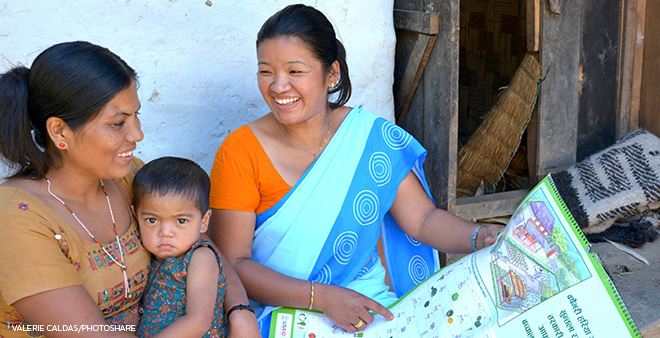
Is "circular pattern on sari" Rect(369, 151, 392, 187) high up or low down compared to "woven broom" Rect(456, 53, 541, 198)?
up

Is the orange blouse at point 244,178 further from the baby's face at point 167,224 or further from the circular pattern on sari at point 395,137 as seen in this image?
the circular pattern on sari at point 395,137

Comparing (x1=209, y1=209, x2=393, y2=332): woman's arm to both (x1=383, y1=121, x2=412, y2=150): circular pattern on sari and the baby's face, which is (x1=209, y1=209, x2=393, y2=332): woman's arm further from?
(x1=383, y1=121, x2=412, y2=150): circular pattern on sari

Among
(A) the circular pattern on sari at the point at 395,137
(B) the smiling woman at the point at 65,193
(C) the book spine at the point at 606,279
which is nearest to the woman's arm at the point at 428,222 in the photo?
(A) the circular pattern on sari at the point at 395,137

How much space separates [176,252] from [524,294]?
100 centimetres

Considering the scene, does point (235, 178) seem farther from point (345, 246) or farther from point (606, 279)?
point (606, 279)

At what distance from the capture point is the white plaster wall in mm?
2213

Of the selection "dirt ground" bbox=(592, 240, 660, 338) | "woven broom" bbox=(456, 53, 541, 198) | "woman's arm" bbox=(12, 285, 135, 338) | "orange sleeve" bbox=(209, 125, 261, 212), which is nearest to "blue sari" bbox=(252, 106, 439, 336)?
"orange sleeve" bbox=(209, 125, 261, 212)

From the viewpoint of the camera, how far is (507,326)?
161 centimetres

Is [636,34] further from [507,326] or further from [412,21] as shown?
[507,326]

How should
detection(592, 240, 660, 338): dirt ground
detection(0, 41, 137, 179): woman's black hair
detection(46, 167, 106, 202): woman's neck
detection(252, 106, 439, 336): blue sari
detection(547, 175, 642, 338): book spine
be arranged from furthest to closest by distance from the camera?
detection(592, 240, 660, 338): dirt ground
detection(252, 106, 439, 336): blue sari
detection(46, 167, 106, 202): woman's neck
detection(0, 41, 137, 179): woman's black hair
detection(547, 175, 642, 338): book spine

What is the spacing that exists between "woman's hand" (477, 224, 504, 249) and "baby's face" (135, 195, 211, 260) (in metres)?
0.95

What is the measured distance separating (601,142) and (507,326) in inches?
101

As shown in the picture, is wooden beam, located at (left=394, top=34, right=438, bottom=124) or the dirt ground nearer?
the dirt ground

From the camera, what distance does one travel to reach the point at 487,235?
2.07 meters
